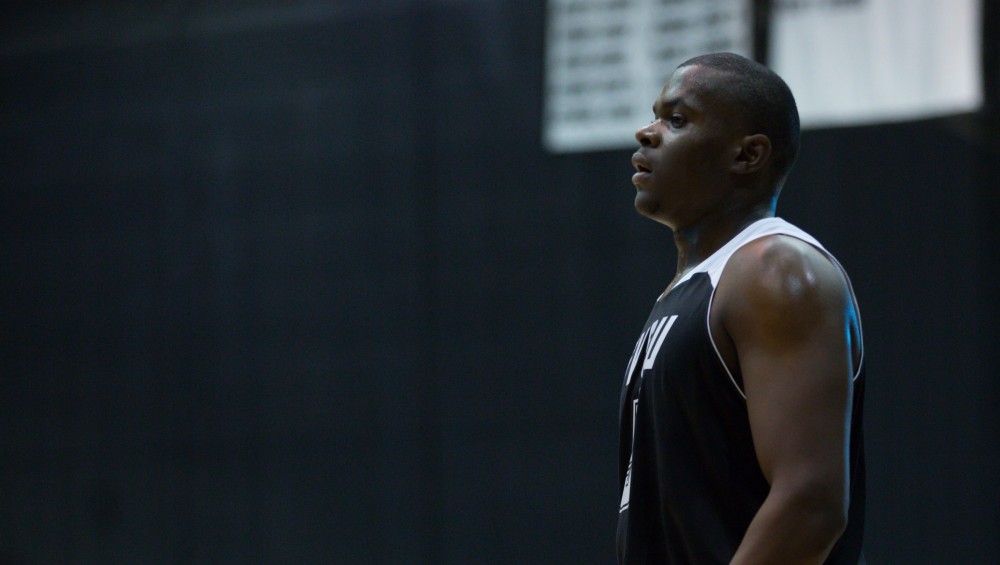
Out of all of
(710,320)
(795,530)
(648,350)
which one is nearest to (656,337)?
(648,350)

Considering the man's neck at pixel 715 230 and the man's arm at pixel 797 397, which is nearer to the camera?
the man's arm at pixel 797 397

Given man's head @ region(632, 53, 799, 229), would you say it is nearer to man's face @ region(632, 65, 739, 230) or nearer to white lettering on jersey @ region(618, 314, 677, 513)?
man's face @ region(632, 65, 739, 230)

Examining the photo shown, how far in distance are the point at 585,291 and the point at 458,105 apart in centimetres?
140

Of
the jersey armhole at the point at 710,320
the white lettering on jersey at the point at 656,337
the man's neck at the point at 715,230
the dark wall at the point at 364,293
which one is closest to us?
the jersey armhole at the point at 710,320

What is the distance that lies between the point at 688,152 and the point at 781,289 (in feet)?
1.28

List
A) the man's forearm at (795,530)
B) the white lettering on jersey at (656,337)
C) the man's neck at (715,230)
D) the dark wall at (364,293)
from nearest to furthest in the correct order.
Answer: the man's forearm at (795,530) → the white lettering on jersey at (656,337) → the man's neck at (715,230) → the dark wall at (364,293)

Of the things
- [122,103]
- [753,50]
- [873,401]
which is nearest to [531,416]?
[873,401]

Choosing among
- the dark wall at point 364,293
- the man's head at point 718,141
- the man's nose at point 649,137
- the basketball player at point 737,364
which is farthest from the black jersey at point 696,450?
the dark wall at point 364,293

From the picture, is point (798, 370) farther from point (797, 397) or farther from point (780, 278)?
point (780, 278)

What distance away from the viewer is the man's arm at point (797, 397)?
171 cm

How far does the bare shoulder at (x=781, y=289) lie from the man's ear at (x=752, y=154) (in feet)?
0.71

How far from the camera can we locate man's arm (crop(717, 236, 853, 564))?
5.60ft

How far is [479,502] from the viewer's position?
23.5 ft

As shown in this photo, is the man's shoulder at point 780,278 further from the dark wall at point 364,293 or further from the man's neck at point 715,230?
the dark wall at point 364,293
